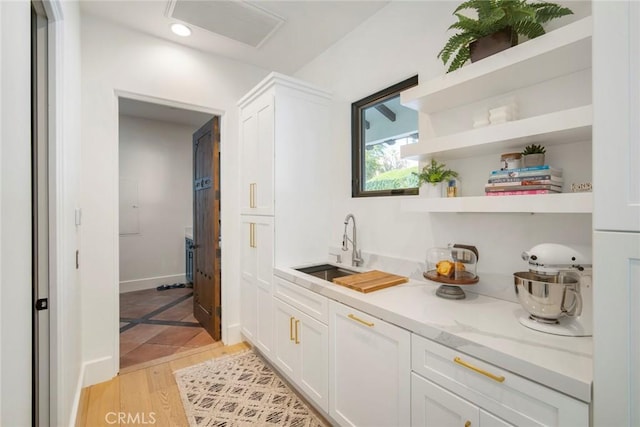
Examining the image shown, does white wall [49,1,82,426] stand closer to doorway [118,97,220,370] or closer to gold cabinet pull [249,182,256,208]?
gold cabinet pull [249,182,256,208]

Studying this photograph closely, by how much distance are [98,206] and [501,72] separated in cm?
278

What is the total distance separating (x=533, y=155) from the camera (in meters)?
1.27

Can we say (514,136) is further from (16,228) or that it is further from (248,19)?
(248,19)

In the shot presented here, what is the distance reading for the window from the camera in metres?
2.01

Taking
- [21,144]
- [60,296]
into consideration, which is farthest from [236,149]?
[21,144]

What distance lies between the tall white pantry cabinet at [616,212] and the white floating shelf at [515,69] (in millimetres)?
346

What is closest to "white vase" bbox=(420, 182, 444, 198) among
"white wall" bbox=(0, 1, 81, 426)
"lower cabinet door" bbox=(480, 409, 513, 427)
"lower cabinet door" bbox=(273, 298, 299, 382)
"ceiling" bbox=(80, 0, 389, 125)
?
"lower cabinet door" bbox=(480, 409, 513, 427)

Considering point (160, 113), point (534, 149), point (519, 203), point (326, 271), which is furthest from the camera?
point (160, 113)

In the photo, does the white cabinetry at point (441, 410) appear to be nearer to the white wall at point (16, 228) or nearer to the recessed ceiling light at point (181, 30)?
the white wall at point (16, 228)

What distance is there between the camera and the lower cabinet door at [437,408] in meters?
1.03

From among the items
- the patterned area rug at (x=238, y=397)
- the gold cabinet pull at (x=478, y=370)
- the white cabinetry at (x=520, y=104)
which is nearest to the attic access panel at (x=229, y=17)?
the white cabinetry at (x=520, y=104)

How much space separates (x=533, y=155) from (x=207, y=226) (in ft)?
9.07

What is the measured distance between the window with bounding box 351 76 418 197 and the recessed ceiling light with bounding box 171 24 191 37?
1.49m

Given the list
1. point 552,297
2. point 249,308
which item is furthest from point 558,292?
point 249,308
